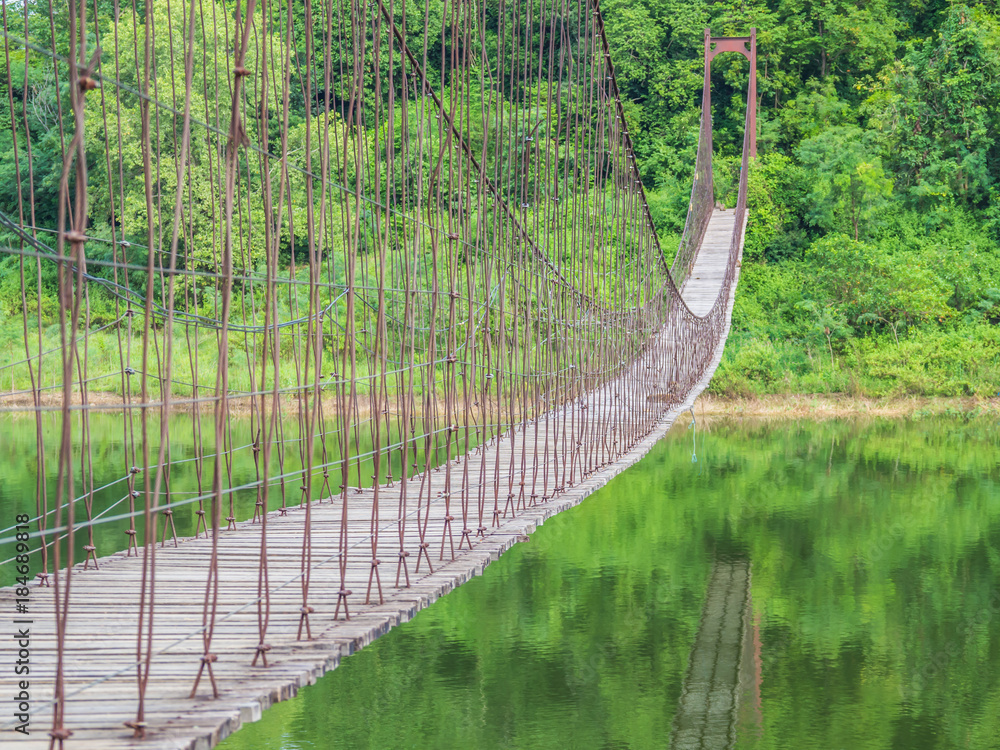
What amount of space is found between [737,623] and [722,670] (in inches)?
29.1

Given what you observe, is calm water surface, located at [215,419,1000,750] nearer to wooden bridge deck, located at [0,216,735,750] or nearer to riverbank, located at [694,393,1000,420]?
riverbank, located at [694,393,1000,420]

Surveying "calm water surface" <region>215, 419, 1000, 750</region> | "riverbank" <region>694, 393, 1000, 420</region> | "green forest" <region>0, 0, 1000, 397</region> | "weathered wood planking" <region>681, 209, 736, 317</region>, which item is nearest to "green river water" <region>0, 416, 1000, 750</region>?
"calm water surface" <region>215, 419, 1000, 750</region>

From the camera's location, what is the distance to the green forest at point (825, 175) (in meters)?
13.8

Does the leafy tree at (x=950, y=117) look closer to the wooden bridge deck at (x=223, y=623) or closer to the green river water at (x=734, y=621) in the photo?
the green river water at (x=734, y=621)

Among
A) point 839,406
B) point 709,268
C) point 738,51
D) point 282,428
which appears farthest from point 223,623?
point 738,51

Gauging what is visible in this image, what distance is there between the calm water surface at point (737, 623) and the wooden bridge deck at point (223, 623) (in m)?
3.95

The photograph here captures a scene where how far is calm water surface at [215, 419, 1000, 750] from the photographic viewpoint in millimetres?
6695

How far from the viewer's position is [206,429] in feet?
45.5

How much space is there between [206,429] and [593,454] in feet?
34.0

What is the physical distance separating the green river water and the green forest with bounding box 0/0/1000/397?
1.69 meters

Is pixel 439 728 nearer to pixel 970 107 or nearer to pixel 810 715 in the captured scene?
pixel 810 715

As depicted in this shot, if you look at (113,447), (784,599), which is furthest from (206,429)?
(784,599)

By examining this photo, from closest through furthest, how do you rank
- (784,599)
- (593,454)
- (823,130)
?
(593,454), (784,599), (823,130)

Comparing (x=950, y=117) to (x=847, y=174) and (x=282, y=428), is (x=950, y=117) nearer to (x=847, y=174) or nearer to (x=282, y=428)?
(x=847, y=174)
